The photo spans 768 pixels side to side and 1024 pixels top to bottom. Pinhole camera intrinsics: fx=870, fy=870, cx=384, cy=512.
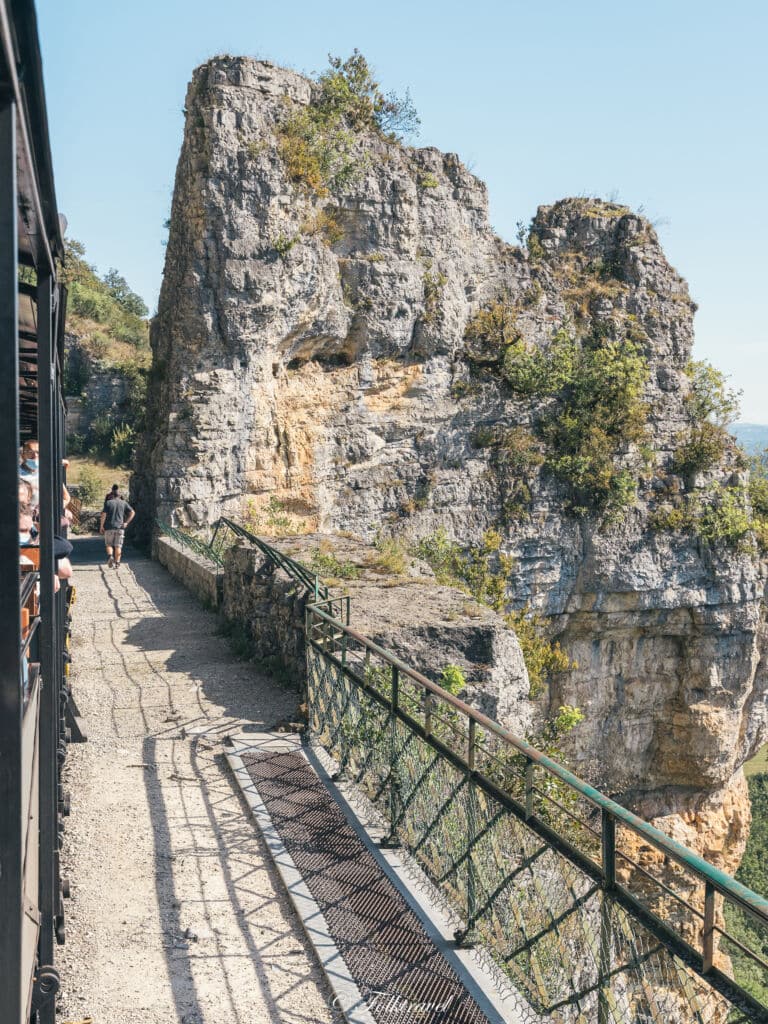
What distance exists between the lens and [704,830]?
22.6m

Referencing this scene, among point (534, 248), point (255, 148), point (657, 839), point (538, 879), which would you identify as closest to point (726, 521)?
point (534, 248)

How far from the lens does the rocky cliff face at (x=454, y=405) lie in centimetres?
1762

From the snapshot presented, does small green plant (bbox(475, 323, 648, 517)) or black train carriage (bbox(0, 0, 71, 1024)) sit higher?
small green plant (bbox(475, 323, 648, 517))

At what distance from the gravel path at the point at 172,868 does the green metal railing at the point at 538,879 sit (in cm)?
82

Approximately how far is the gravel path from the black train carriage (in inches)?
17.5

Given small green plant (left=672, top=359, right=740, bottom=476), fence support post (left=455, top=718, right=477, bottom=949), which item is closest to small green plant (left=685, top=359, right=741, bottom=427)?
small green plant (left=672, top=359, right=740, bottom=476)

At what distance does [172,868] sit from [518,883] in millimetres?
2021

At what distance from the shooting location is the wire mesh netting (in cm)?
304

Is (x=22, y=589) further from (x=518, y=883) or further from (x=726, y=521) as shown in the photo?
(x=726, y=521)

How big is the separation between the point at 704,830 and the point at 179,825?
20.8 m

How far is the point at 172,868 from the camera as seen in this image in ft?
15.8

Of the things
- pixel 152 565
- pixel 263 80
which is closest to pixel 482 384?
pixel 263 80

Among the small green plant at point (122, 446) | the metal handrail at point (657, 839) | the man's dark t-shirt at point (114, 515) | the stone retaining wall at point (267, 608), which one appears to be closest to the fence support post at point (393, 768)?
the metal handrail at point (657, 839)

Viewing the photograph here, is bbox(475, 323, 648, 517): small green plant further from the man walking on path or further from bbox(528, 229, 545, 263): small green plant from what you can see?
the man walking on path
